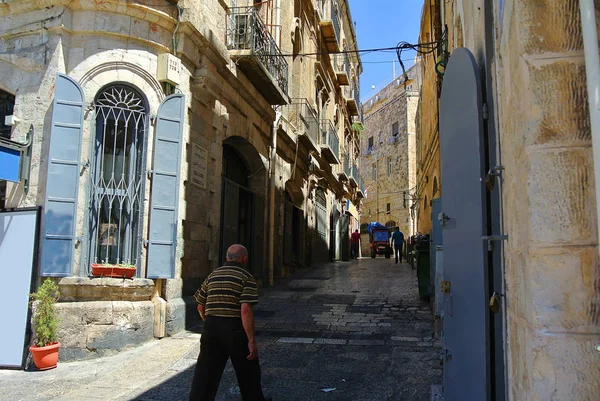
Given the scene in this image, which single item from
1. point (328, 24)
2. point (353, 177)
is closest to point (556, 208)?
point (328, 24)

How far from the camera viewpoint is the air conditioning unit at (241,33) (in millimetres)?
10234

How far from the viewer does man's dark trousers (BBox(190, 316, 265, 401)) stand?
4.15 metres

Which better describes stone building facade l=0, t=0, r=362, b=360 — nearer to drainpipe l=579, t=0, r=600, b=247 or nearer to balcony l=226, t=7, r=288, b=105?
balcony l=226, t=7, r=288, b=105

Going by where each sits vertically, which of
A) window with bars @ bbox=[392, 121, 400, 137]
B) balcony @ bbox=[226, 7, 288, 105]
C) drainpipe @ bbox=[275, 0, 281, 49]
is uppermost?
window with bars @ bbox=[392, 121, 400, 137]

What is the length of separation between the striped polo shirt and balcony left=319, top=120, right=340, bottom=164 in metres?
14.6

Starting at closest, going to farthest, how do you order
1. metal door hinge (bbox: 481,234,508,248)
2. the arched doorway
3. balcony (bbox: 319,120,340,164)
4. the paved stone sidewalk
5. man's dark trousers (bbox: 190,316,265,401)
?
metal door hinge (bbox: 481,234,508,248) < man's dark trousers (bbox: 190,316,265,401) < the paved stone sidewalk < the arched doorway < balcony (bbox: 319,120,340,164)

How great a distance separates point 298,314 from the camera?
8898 millimetres

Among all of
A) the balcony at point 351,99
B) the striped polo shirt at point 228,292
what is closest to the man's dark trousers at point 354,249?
the balcony at point 351,99

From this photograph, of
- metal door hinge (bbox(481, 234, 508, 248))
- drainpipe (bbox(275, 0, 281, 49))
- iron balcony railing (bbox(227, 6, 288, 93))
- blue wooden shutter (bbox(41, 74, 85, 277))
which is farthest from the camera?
drainpipe (bbox(275, 0, 281, 49))

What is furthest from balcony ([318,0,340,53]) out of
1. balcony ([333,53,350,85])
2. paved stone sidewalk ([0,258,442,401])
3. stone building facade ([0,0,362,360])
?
paved stone sidewalk ([0,258,442,401])

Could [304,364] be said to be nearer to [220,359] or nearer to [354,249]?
[220,359]

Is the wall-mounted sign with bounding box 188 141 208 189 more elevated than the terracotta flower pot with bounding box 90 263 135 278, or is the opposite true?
the wall-mounted sign with bounding box 188 141 208 189

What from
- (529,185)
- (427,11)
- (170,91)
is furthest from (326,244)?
(529,185)

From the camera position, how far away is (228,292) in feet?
14.1
